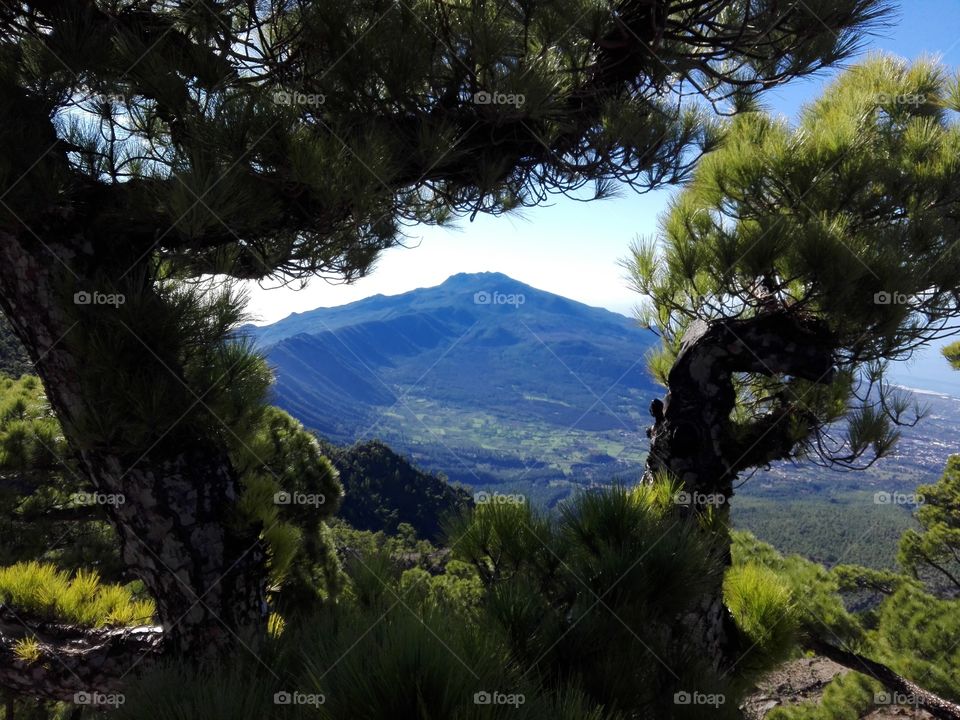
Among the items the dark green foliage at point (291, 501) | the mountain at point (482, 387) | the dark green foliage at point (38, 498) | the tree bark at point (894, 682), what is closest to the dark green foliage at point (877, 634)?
the tree bark at point (894, 682)

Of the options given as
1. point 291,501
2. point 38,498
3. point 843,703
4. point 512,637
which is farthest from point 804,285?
point 38,498

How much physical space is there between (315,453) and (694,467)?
2.94 metres

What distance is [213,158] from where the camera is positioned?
4.32 feet

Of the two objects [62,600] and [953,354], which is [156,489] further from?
[953,354]

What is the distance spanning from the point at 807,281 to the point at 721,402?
644mm

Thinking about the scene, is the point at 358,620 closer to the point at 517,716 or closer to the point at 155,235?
the point at 517,716

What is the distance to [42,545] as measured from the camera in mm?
3914

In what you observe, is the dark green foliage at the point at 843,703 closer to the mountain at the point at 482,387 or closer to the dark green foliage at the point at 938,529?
the dark green foliage at the point at 938,529

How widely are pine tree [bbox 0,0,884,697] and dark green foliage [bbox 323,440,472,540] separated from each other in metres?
23.3

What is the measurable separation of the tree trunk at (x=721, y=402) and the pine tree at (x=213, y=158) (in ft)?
3.45

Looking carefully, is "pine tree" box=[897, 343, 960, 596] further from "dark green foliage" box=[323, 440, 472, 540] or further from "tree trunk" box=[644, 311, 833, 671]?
"dark green foliage" box=[323, 440, 472, 540]

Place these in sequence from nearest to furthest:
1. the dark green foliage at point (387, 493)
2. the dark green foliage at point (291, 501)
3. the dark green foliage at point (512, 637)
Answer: the dark green foliage at point (512, 637) → the dark green foliage at point (291, 501) → the dark green foliage at point (387, 493)

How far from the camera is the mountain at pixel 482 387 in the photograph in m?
107

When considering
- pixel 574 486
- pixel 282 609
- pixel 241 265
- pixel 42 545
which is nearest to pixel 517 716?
pixel 574 486
